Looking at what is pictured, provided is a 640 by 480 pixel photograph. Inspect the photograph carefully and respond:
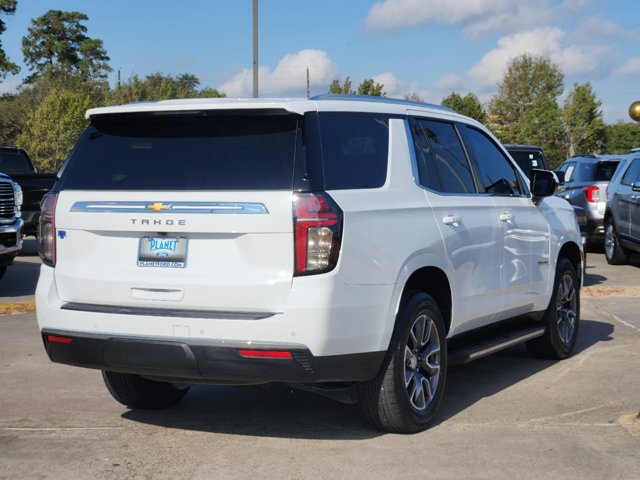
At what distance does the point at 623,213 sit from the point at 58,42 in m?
79.4

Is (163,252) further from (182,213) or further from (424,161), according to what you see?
(424,161)

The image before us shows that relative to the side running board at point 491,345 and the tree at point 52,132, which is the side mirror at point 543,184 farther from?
the tree at point 52,132

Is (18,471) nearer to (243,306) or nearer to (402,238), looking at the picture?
(243,306)

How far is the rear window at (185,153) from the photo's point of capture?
5.08 meters

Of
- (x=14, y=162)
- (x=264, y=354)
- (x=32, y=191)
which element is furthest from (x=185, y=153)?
(x=14, y=162)

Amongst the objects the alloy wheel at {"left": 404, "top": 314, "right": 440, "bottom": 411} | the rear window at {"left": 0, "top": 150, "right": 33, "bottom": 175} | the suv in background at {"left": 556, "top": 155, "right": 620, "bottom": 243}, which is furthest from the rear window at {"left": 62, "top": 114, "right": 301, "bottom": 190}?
the rear window at {"left": 0, "top": 150, "right": 33, "bottom": 175}

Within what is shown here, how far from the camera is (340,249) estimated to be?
4.97 metres

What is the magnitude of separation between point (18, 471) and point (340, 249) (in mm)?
1998

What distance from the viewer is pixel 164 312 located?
5.09m

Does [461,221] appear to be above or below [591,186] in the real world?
above

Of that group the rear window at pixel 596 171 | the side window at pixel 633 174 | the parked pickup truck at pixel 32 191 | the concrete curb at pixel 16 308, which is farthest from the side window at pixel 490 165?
the rear window at pixel 596 171

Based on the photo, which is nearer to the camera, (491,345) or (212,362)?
(212,362)

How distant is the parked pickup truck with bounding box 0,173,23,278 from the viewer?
40.5 feet

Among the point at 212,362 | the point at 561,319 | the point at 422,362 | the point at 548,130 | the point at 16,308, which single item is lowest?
the point at 16,308
